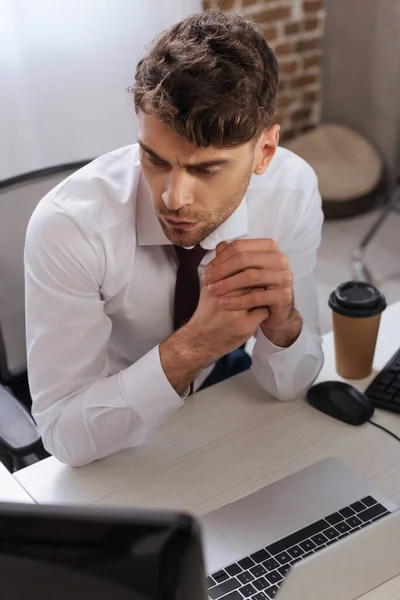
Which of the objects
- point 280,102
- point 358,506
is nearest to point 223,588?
point 358,506

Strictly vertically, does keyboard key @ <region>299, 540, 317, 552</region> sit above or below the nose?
below

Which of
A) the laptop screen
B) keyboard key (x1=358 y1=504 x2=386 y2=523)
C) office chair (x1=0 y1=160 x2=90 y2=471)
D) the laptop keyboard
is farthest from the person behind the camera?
office chair (x1=0 y1=160 x2=90 y2=471)

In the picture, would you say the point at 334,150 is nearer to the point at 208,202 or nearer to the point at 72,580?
the point at 208,202

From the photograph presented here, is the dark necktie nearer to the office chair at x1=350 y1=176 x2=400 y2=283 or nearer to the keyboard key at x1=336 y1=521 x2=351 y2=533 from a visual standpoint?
the keyboard key at x1=336 y1=521 x2=351 y2=533

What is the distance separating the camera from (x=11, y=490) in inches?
43.1

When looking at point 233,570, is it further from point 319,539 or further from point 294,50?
point 294,50

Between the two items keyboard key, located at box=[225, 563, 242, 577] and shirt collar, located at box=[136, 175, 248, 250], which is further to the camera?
shirt collar, located at box=[136, 175, 248, 250]

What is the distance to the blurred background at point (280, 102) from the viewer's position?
96.7 inches

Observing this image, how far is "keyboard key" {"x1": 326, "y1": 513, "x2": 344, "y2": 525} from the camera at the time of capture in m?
1.02

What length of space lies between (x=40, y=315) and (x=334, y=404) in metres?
0.48

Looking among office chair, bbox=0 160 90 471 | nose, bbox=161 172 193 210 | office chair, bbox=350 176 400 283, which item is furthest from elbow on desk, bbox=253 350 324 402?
office chair, bbox=350 176 400 283

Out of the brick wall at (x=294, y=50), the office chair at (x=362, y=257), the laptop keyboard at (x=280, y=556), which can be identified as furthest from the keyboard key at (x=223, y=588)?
the brick wall at (x=294, y=50)

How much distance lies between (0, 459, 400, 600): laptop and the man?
0.23 m

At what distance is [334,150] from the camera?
3.41 metres
